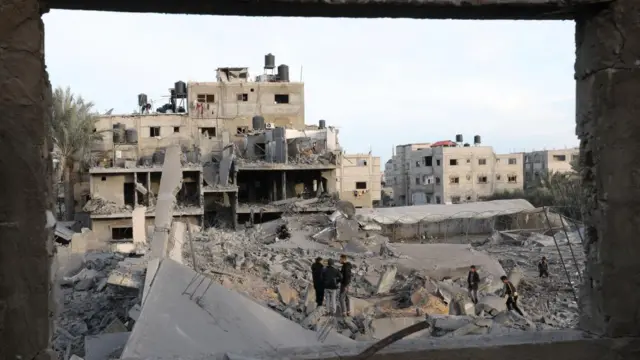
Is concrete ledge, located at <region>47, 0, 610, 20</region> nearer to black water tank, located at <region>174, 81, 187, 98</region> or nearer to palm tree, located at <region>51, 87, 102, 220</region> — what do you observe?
palm tree, located at <region>51, 87, 102, 220</region>

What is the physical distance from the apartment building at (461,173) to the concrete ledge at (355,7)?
145ft

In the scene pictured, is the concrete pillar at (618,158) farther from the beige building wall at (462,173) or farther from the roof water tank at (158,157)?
the beige building wall at (462,173)

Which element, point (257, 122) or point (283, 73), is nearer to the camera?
point (257, 122)

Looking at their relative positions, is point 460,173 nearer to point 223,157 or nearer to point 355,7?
point 223,157

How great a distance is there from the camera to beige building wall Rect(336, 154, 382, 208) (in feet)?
140

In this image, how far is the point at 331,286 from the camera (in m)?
9.31

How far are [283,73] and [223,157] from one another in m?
10.2

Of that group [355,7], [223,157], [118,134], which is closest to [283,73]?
[223,157]

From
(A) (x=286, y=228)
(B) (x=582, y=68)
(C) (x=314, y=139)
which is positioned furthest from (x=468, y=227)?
(B) (x=582, y=68)

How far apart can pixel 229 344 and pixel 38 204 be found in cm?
261

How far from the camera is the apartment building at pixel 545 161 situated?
50.3 m

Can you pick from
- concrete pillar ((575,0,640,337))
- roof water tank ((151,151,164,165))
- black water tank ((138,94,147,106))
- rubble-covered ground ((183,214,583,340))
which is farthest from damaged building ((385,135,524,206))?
concrete pillar ((575,0,640,337))

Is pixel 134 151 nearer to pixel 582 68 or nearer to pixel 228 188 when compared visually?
pixel 228 188

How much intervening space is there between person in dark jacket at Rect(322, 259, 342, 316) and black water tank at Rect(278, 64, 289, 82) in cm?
3254
